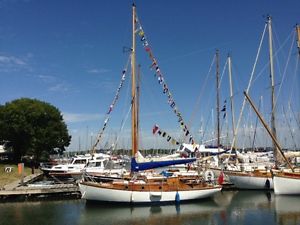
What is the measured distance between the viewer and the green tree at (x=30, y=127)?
65.6m

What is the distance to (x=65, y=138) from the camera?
72.9 metres

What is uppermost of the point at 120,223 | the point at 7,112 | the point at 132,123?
the point at 7,112

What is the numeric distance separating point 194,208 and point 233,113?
89.3 feet

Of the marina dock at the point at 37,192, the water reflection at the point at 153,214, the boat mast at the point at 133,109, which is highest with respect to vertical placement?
the boat mast at the point at 133,109

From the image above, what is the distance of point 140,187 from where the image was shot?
32969 millimetres

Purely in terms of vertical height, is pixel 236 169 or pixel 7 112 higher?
pixel 7 112

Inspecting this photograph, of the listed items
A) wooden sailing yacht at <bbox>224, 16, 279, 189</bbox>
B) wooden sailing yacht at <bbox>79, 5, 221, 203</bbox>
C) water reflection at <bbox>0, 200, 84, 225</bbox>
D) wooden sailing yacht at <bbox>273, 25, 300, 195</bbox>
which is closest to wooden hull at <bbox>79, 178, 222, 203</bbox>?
wooden sailing yacht at <bbox>79, 5, 221, 203</bbox>

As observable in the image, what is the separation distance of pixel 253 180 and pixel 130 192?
16.6 metres

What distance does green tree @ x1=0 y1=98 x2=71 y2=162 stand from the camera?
6562 cm

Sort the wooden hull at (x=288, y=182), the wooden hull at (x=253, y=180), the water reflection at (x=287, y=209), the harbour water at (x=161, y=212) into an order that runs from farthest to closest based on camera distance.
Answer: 1. the wooden hull at (x=253, y=180)
2. the wooden hull at (x=288, y=182)
3. the harbour water at (x=161, y=212)
4. the water reflection at (x=287, y=209)

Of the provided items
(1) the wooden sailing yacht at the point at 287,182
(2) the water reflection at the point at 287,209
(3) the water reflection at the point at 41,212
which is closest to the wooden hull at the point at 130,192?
(3) the water reflection at the point at 41,212

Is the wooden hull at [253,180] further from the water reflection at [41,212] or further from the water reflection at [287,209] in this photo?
the water reflection at [41,212]

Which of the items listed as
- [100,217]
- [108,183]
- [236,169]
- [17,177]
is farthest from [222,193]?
[17,177]

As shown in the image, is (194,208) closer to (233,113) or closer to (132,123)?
(132,123)
